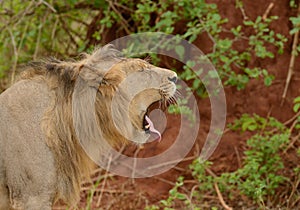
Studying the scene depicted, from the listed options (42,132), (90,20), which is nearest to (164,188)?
(90,20)

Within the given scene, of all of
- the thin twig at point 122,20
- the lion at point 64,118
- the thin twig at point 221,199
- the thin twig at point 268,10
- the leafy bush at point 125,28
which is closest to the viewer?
the lion at point 64,118

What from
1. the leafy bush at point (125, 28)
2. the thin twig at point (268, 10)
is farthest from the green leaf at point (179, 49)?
the thin twig at point (268, 10)

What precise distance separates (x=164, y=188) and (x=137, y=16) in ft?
4.92

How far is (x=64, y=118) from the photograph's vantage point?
429 cm

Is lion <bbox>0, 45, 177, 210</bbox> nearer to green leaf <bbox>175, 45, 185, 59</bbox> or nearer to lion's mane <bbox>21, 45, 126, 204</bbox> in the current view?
lion's mane <bbox>21, 45, 126, 204</bbox>

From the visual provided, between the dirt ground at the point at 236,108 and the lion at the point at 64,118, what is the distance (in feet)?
6.63

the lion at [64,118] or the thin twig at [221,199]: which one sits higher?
the lion at [64,118]

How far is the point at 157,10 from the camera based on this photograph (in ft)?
20.4

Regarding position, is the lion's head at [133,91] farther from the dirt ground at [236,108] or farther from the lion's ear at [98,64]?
the dirt ground at [236,108]

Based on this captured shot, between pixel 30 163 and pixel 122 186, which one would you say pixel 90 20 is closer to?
pixel 122 186

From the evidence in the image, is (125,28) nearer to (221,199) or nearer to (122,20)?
(122,20)

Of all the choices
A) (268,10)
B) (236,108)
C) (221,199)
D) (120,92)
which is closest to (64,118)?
(120,92)

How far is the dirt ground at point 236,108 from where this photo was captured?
634 centimetres

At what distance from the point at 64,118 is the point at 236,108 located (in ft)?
8.21
